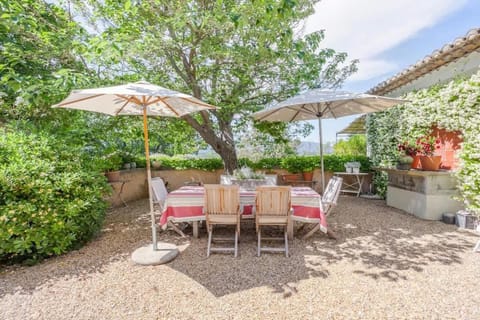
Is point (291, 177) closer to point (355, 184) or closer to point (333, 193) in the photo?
point (355, 184)

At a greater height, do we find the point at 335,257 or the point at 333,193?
the point at 333,193

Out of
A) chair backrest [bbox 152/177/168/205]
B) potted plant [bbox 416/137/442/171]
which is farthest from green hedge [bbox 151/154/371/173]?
chair backrest [bbox 152/177/168/205]

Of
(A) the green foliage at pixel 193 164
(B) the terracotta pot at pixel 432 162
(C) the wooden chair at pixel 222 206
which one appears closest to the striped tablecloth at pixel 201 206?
(C) the wooden chair at pixel 222 206

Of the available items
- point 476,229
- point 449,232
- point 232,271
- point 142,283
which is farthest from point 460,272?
point 142,283

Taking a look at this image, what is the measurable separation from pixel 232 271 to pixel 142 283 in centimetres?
118

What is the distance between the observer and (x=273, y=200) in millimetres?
4133

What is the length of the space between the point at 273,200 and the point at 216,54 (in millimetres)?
3914

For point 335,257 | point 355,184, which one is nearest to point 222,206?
point 335,257

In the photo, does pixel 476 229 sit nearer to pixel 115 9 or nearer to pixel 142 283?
pixel 142 283

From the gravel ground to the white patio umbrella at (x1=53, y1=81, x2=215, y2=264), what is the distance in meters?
0.79

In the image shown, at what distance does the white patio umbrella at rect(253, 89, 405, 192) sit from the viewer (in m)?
5.00

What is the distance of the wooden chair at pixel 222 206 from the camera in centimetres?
410

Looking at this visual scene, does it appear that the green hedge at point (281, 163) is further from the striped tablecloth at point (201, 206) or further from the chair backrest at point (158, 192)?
the striped tablecloth at point (201, 206)

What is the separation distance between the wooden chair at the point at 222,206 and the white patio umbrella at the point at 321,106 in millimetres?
2207
